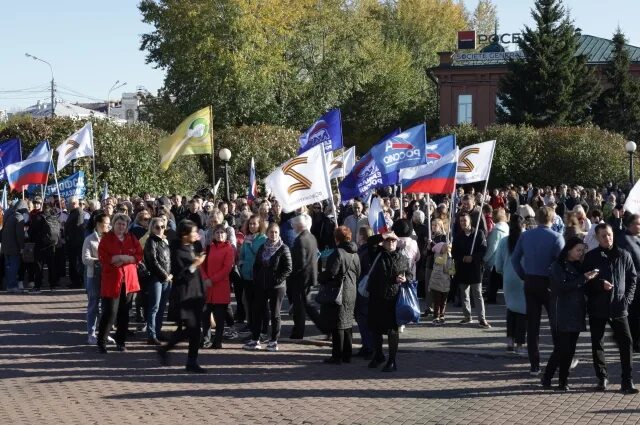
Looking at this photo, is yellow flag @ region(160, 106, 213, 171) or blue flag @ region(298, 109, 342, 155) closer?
blue flag @ region(298, 109, 342, 155)

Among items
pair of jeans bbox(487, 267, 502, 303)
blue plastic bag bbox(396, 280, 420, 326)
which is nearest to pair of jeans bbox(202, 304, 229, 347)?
blue plastic bag bbox(396, 280, 420, 326)

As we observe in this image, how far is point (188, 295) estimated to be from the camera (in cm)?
1175

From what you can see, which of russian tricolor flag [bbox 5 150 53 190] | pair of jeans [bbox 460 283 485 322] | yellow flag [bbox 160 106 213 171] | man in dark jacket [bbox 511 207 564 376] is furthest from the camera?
russian tricolor flag [bbox 5 150 53 190]

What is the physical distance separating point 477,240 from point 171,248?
4.91 meters

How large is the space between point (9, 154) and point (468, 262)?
13.7 metres

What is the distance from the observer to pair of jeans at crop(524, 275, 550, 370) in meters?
11.2

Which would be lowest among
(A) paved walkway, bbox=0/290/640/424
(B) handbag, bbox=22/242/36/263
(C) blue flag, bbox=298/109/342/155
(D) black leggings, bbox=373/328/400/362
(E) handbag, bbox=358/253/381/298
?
(A) paved walkway, bbox=0/290/640/424

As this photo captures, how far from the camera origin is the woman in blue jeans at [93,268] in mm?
13750

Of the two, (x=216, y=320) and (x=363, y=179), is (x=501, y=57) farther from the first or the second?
(x=216, y=320)

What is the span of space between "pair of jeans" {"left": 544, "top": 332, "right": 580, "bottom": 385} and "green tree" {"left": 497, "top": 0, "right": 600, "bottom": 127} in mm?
42388

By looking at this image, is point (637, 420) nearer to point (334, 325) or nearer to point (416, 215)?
point (334, 325)

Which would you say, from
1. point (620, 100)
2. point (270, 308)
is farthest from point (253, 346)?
point (620, 100)

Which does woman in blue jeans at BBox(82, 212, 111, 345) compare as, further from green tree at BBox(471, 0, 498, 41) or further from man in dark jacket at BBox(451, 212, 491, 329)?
green tree at BBox(471, 0, 498, 41)

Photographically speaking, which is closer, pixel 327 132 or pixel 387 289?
pixel 387 289
